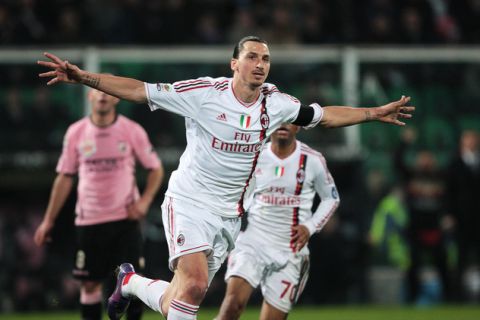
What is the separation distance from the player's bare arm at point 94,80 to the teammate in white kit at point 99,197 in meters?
2.74

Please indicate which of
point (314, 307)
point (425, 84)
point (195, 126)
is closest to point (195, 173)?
point (195, 126)

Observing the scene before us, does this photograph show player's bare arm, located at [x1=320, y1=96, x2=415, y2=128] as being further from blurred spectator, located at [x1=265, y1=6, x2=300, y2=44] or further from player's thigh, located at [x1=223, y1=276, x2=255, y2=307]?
blurred spectator, located at [x1=265, y1=6, x2=300, y2=44]

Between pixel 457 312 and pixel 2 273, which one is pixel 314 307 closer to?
pixel 457 312

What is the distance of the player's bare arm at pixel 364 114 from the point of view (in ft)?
28.6

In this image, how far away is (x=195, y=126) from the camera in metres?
8.52

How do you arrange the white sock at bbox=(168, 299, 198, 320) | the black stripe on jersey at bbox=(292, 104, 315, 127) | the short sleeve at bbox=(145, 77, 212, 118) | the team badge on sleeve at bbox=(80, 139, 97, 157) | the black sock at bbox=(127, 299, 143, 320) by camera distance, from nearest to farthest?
the white sock at bbox=(168, 299, 198, 320) < the short sleeve at bbox=(145, 77, 212, 118) < the black stripe on jersey at bbox=(292, 104, 315, 127) < the black sock at bbox=(127, 299, 143, 320) < the team badge on sleeve at bbox=(80, 139, 97, 157)

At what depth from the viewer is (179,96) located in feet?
27.4

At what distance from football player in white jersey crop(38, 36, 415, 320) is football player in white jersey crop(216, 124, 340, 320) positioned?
1.30 metres

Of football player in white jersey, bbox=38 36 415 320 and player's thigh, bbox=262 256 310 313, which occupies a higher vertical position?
football player in white jersey, bbox=38 36 415 320

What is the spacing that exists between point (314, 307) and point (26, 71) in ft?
19.5

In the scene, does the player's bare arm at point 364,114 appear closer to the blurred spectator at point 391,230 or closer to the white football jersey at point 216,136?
the white football jersey at point 216,136

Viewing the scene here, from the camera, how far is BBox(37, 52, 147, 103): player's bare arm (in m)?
7.78

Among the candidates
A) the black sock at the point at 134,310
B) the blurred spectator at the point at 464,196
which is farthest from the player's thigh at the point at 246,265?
the blurred spectator at the point at 464,196

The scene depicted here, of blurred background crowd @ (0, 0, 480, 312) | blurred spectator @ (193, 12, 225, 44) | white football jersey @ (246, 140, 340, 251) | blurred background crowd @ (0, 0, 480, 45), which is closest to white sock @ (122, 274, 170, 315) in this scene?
white football jersey @ (246, 140, 340, 251)
